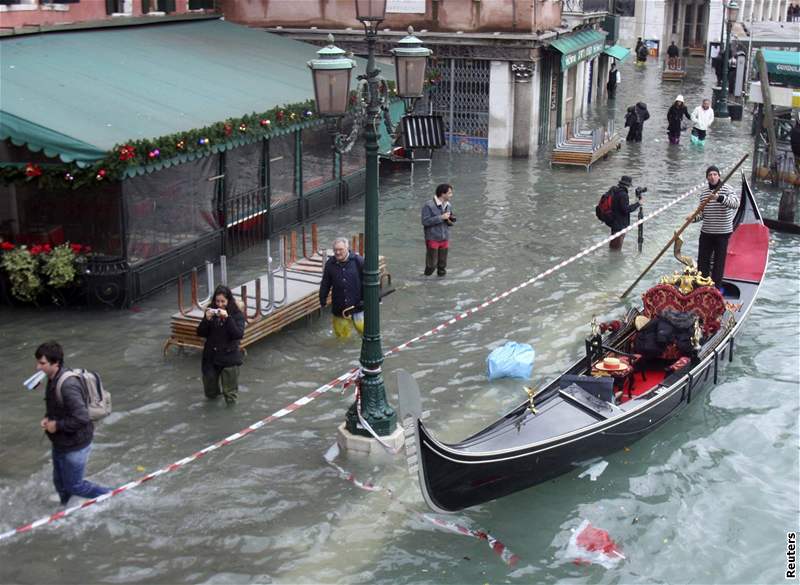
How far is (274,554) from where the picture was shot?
27.1ft

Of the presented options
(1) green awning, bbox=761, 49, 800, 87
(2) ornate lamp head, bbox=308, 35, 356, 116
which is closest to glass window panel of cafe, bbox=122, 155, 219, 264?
(2) ornate lamp head, bbox=308, 35, 356, 116

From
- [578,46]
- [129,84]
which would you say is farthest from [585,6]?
[129,84]

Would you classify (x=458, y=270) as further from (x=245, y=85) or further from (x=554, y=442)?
(x=554, y=442)

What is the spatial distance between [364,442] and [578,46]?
72.3 ft

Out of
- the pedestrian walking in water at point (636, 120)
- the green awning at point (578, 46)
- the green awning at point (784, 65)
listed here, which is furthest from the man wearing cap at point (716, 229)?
the pedestrian walking in water at point (636, 120)

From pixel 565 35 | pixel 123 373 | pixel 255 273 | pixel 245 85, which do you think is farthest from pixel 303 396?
pixel 565 35

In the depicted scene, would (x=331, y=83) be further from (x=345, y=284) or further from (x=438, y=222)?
(x=438, y=222)

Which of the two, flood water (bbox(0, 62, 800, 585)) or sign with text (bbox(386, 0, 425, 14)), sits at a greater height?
sign with text (bbox(386, 0, 425, 14))

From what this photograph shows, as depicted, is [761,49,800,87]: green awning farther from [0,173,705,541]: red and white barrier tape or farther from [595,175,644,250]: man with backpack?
[0,173,705,541]: red and white barrier tape

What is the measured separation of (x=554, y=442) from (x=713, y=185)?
643 cm

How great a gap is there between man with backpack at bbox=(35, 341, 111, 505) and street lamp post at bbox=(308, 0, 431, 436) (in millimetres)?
2643

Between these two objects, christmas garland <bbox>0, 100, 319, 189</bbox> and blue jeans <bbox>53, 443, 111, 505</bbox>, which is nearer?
blue jeans <bbox>53, 443, 111, 505</bbox>

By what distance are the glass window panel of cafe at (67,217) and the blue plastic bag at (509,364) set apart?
5606 mm

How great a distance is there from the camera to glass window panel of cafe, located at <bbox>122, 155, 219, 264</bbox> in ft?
48.0
